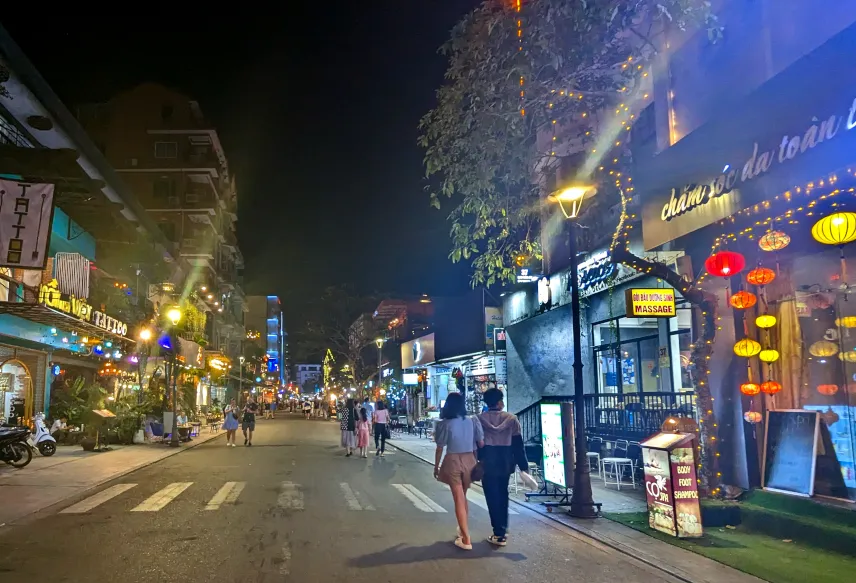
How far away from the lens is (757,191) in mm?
8617

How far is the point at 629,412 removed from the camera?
14.4 m

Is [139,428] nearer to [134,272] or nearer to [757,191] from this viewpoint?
[134,272]

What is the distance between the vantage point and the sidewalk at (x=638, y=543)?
6.78m

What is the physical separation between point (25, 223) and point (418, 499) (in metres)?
7.95

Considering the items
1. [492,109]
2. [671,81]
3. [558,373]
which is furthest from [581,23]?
[558,373]

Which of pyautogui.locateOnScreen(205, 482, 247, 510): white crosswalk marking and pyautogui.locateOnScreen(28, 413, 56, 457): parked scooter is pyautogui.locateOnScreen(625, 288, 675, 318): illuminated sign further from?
pyautogui.locateOnScreen(28, 413, 56, 457): parked scooter

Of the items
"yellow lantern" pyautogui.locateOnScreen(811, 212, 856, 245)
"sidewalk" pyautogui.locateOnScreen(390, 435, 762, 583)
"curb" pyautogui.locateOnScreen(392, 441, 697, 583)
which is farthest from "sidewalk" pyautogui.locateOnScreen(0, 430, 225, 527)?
"yellow lantern" pyautogui.locateOnScreen(811, 212, 856, 245)

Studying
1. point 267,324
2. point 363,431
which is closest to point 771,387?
point 363,431

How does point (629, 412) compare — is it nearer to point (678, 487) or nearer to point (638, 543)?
point (678, 487)

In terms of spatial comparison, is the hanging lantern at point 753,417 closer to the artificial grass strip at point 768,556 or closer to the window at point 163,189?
the artificial grass strip at point 768,556

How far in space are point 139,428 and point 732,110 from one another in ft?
76.0

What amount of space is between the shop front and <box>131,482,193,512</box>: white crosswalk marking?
29.9ft

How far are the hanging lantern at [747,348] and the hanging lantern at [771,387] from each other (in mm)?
499

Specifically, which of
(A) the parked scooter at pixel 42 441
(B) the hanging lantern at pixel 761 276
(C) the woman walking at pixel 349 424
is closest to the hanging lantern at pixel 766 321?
(B) the hanging lantern at pixel 761 276
